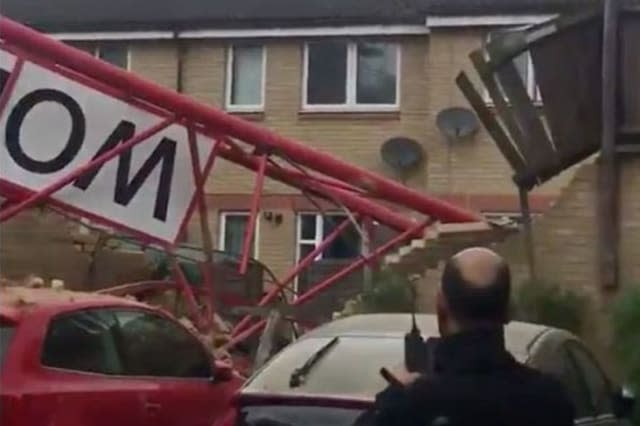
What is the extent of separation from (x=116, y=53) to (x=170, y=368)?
771 inches

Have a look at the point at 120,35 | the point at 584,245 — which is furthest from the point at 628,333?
the point at 120,35

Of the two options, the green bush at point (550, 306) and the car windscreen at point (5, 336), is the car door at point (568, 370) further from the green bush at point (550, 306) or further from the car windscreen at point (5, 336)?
the green bush at point (550, 306)

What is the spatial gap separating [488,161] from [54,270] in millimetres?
10659

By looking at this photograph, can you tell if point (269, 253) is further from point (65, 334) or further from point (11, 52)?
point (65, 334)

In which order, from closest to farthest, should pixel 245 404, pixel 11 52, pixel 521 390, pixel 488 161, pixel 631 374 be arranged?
pixel 521 390 < pixel 245 404 < pixel 631 374 < pixel 11 52 < pixel 488 161

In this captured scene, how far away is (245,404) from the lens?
8.53m

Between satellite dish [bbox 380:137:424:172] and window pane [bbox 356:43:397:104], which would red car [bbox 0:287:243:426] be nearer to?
satellite dish [bbox 380:137:424:172]

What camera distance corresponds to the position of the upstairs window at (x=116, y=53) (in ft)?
97.2

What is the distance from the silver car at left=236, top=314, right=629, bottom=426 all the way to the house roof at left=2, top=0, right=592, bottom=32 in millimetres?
18070

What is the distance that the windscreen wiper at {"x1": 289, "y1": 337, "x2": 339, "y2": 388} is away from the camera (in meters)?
8.63

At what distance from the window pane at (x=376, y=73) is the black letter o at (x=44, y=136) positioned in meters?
14.0

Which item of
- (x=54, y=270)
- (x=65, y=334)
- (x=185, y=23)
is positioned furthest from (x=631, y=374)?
(x=185, y=23)

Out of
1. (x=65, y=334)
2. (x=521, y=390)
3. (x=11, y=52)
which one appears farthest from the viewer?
(x=11, y=52)

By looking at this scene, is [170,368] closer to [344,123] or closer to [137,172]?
[137,172]
